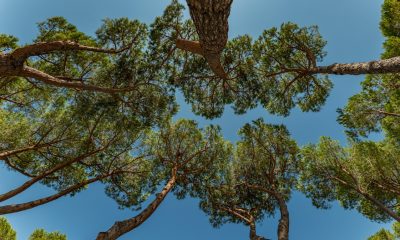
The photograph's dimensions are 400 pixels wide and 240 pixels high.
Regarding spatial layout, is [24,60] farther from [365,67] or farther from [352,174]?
[352,174]

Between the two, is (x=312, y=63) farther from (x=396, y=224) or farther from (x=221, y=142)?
(x=396, y=224)

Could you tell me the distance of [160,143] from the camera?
13750 millimetres

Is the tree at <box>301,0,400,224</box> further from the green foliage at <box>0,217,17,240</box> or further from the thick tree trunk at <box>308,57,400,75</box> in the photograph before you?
the green foliage at <box>0,217,17,240</box>

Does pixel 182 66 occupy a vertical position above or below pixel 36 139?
above

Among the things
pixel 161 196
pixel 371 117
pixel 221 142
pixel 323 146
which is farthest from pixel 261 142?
pixel 161 196

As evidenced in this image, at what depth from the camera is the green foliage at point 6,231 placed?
13055mm

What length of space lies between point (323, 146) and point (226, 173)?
15.8 feet

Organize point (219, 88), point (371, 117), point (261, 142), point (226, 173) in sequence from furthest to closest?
point (226, 173) < point (261, 142) < point (219, 88) < point (371, 117)

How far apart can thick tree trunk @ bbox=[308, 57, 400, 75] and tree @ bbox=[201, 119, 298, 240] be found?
4501mm

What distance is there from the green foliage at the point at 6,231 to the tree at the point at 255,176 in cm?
879

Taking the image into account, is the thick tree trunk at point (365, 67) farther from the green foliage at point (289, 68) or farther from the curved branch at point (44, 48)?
the curved branch at point (44, 48)

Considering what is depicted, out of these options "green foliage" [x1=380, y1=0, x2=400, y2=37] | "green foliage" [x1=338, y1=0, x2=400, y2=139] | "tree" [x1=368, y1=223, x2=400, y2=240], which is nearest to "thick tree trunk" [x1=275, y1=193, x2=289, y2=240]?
"green foliage" [x1=338, y1=0, x2=400, y2=139]

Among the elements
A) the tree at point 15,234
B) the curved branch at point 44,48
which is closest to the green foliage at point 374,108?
the curved branch at point 44,48

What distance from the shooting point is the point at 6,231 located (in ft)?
43.5
